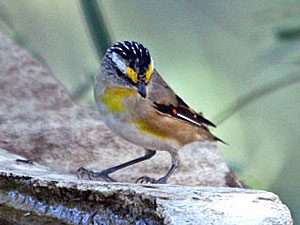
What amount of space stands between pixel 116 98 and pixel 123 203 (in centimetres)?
83

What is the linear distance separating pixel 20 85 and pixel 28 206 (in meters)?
1.88

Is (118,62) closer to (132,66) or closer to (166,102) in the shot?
(132,66)

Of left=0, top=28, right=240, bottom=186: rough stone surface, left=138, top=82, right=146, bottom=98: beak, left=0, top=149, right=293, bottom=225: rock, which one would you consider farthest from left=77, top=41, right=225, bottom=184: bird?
left=0, top=149, right=293, bottom=225: rock

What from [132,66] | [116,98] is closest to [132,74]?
[132,66]

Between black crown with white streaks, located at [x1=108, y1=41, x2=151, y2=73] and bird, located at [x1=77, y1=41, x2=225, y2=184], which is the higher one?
black crown with white streaks, located at [x1=108, y1=41, x2=151, y2=73]

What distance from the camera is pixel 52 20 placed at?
16.4 ft

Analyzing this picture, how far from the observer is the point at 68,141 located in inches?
125

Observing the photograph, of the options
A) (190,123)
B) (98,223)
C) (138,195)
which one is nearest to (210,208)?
(138,195)

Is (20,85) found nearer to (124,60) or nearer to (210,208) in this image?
(124,60)

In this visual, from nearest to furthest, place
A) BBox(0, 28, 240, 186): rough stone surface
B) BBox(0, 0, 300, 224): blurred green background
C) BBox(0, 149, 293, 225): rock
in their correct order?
BBox(0, 149, 293, 225): rock < BBox(0, 28, 240, 186): rough stone surface < BBox(0, 0, 300, 224): blurred green background

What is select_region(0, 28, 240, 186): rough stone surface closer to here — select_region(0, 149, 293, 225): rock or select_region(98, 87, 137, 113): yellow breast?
select_region(98, 87, 137, 113): yellow breast

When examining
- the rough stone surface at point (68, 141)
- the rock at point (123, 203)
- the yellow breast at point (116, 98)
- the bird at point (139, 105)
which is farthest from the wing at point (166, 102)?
the rock at point (123, 203)

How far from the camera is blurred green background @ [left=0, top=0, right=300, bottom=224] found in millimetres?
3985

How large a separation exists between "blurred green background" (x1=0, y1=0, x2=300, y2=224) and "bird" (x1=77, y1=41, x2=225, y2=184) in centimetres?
126
